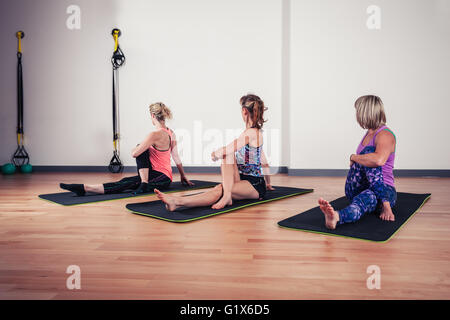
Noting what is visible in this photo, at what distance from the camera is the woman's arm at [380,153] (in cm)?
193

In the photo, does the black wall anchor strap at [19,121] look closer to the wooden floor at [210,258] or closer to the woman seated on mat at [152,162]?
the woman seated on mat at [152,162]

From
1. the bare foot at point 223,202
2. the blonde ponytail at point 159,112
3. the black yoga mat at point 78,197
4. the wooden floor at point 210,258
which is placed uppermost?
the blonde ponytail at point 159,112

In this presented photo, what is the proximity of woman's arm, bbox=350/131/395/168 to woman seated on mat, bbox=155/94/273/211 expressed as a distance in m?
0.76

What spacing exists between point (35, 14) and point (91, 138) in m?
2.18

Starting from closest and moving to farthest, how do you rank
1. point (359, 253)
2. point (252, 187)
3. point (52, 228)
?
point (359, 253) → point (52, 228) → point (252, 187)

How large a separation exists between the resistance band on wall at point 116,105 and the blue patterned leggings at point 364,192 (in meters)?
3.90

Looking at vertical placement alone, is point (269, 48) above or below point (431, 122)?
above

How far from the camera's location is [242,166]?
2504mm

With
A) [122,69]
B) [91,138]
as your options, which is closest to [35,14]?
[122,69]

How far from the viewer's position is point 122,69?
17.0 feet

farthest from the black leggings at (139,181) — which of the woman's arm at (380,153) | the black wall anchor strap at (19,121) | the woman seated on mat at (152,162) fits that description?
the black wall anchor strap at (19,121)

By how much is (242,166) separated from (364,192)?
2.94 feet

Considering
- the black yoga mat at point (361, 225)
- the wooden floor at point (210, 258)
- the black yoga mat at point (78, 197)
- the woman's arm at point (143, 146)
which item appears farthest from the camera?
the woman's arm at point (143, 146)
